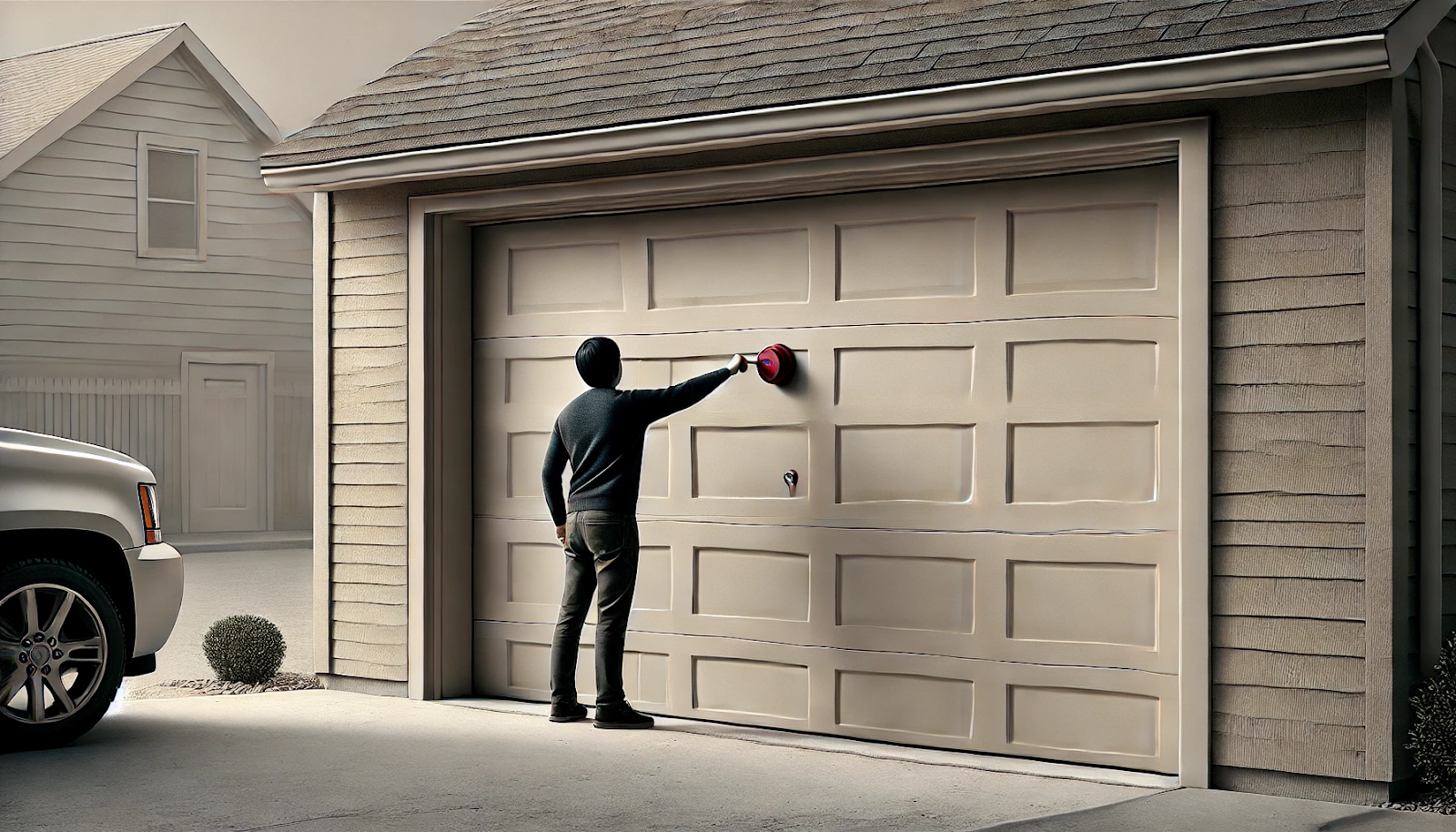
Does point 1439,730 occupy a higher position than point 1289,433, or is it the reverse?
point 1289,433

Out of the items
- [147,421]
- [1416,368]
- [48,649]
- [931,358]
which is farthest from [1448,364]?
[147,421]

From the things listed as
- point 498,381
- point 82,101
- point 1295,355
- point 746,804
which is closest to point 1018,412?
point 1295,355

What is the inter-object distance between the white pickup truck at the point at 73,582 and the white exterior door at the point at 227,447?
14.5 metres

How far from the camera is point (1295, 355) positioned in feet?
19.2

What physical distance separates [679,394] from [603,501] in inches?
24.4

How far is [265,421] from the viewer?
21609mm

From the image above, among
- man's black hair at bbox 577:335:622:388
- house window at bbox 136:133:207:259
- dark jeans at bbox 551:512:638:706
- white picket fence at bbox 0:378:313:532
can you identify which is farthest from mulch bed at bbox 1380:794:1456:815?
house window at bbox 136:133:207:259

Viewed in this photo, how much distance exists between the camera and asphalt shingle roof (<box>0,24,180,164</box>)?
19656mm

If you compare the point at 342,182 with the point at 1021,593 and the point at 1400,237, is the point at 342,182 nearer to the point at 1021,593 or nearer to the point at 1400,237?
the point at 1021,593

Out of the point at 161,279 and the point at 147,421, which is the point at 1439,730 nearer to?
the point at 147,421

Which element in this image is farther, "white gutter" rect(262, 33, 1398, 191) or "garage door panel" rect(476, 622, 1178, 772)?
"garage door panel" rect(476, 622, 1178, 772)

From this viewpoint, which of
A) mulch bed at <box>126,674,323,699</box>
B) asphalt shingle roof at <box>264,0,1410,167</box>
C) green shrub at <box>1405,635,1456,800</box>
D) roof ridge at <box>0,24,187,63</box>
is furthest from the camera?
roof ridge at <box>0,24,187,63</box>

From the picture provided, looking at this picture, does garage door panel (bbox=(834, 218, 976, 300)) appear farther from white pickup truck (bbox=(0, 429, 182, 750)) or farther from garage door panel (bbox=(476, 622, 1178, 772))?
white pickup truck (bbox=(0, 429, 182, 750))

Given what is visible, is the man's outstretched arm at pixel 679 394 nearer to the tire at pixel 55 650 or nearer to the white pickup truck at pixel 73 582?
the white pickup truck at pixel 73 582
